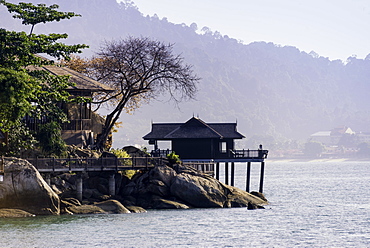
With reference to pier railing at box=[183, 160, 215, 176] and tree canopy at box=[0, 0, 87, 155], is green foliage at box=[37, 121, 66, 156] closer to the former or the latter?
tree canopy at box=[0, 0, 87, 155]

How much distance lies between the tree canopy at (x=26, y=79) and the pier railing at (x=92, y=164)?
230 cm

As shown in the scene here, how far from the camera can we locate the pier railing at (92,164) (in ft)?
169

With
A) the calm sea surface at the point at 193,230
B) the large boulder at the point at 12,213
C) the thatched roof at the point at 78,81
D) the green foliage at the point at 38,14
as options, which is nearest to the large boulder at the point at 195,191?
the calm sea surface at the point at 193,230

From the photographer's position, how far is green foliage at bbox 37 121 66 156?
182 feet

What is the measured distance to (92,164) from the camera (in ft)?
178

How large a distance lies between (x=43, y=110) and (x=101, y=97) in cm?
2988

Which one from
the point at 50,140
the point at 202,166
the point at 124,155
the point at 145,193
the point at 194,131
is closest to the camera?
the point at 145,193

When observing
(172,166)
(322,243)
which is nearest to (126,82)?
(172,166)

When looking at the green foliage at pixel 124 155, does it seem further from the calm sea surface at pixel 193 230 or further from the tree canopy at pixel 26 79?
the tree canopy at pixel 26 79

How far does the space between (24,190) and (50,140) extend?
9645mm

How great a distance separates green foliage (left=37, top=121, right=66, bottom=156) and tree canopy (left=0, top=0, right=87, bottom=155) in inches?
17.2

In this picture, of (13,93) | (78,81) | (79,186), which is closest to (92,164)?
(79,186)

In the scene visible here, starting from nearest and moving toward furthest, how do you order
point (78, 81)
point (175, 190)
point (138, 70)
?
point (175, 190) < point (78, 81) < point (138, 70)

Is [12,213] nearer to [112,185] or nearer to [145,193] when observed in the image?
[112,185]
